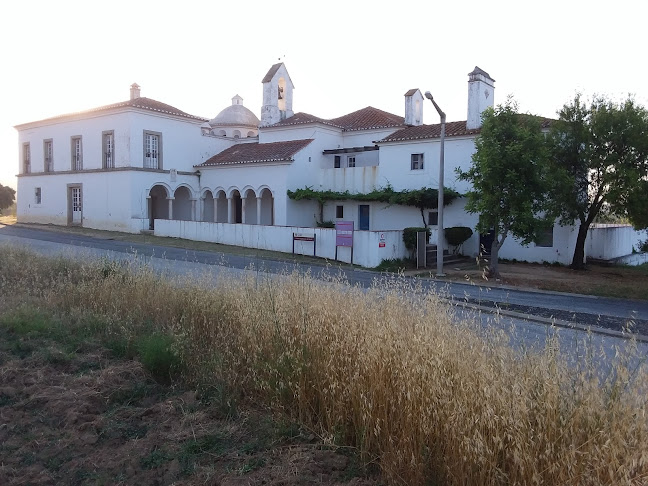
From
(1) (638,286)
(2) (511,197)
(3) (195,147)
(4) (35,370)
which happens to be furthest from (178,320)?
(3) (195,147)

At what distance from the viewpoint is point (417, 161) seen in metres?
28.5

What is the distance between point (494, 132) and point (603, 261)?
485 inches

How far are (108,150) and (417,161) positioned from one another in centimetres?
1898

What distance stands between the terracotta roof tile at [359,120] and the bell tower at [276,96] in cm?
122

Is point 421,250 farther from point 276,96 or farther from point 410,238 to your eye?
point 276,96

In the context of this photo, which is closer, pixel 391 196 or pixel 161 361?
pixel 161 361

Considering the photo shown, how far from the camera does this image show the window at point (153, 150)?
32844 mm

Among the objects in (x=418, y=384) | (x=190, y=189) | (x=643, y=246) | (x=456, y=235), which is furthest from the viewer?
(x=190, y=189)

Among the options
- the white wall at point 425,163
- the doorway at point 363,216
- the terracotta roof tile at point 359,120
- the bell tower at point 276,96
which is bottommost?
the doorway at point 363,216

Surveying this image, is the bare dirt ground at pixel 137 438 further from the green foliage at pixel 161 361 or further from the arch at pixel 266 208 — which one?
the arch at pixel 266 208

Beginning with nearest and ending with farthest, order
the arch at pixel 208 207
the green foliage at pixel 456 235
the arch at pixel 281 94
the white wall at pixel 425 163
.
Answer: the green foliage at pixel 456 235, the white wall at pixel 425 163, the arch at pixel 208 207, the arch at pixel 281 94

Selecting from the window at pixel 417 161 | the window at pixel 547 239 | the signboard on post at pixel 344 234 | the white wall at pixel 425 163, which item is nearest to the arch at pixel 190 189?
the white wall at pixel 425 163

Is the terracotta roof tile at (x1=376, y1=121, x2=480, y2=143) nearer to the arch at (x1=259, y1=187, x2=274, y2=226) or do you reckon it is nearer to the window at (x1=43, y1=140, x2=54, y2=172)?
the arch at (x1=259, y1=187, x2=274, y2=226)

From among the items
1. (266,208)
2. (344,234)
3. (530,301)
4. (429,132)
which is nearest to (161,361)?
(530,301)
